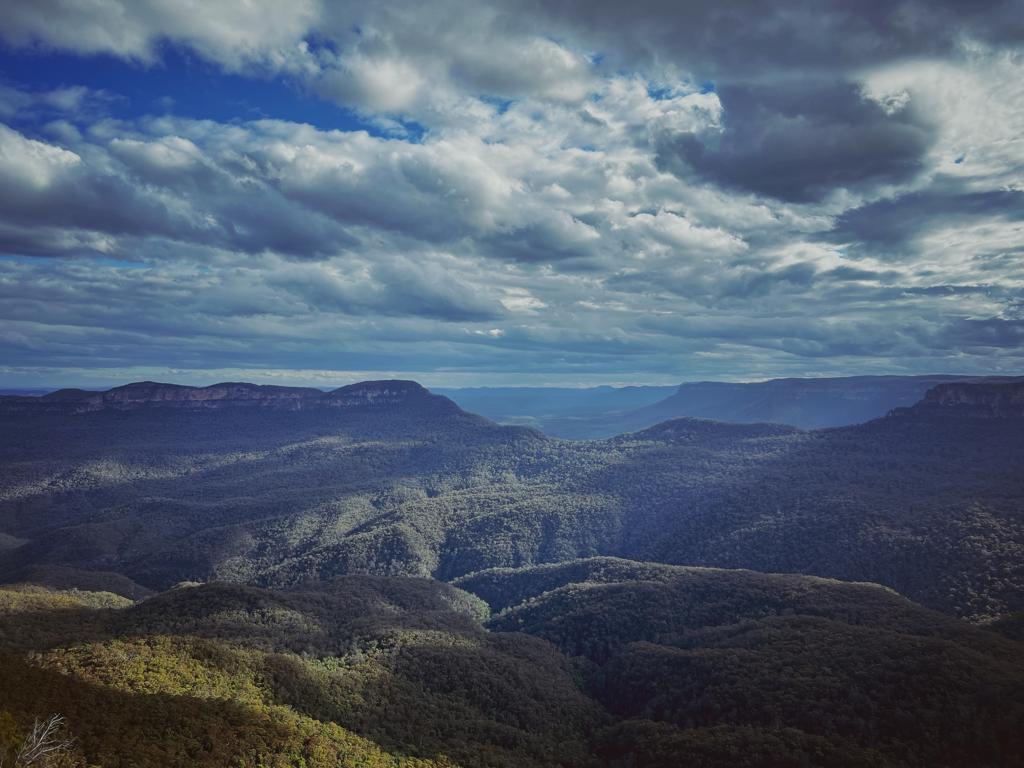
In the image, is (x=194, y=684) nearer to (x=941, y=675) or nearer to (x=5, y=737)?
(x=5, y=737)

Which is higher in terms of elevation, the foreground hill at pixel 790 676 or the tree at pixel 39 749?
the tree at pixel 39 749

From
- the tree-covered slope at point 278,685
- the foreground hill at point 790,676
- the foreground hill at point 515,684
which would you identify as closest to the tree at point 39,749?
the foreground hill at point 515,684

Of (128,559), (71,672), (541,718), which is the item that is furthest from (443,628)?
(128,559)

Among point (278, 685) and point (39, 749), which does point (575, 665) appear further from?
point (39, 749)

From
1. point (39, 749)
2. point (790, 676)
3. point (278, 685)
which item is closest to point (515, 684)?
point (278, 685)

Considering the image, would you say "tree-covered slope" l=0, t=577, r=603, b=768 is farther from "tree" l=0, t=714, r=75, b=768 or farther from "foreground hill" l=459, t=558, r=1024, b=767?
"foreground hill" l=459, t=558, r=1024, b=767

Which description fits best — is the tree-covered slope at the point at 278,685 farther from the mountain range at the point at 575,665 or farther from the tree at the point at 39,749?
the tree at the point at 39,749

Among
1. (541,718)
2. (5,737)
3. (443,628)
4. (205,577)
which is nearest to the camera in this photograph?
(5,737)

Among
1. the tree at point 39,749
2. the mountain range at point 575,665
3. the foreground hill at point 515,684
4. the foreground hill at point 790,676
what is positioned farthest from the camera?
the foreground hill at point 790,676
